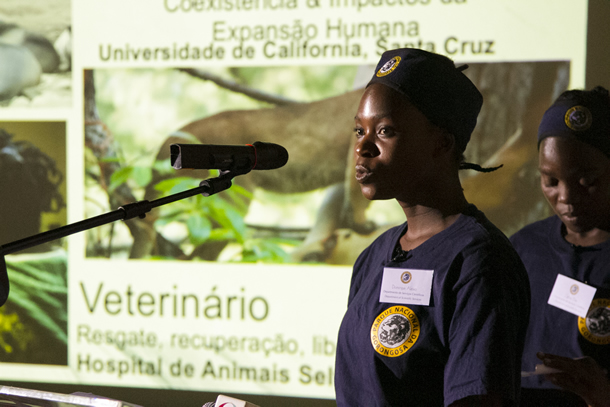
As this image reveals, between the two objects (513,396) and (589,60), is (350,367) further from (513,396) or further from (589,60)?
(589,60)

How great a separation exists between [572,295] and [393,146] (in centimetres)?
90

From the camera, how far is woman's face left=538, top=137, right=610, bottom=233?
1673 mm

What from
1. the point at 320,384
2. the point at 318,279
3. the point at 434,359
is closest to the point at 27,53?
the point at 318,279

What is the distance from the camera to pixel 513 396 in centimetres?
97

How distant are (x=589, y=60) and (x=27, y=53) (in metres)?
2.87

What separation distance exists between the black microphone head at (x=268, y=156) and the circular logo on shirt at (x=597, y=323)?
1.00 meters

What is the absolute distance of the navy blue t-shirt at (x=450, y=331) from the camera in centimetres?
95

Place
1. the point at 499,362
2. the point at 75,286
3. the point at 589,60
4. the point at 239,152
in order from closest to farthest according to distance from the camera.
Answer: the point at 499,362 < the point at 239,152 < the point at 589,60 < the point at 75,286

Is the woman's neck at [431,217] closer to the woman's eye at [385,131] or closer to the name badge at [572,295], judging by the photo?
the woman's eye at [385,131]

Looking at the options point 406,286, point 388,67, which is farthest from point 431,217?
point 388,67

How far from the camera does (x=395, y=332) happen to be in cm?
104

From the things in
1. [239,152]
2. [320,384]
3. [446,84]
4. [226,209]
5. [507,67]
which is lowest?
[320,384]

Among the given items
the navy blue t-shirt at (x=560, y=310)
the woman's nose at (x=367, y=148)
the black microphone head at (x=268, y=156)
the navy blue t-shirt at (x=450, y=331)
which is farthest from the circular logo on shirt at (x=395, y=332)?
the navy blue t-shirt at (x=560, y=310)

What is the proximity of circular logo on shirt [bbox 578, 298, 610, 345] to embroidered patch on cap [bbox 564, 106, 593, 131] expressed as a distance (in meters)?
0.50
